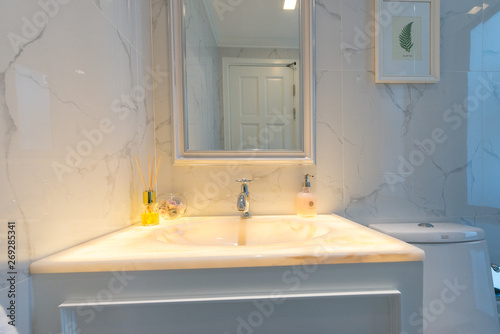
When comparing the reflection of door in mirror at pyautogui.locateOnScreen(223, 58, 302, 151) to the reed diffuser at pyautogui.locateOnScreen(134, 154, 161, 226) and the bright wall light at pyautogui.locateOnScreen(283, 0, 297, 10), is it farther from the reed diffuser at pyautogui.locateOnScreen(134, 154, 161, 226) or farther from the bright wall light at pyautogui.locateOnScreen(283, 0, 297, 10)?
the reed diffuser at pyautogui.locateOnScreen(134, 154, 161, 226)

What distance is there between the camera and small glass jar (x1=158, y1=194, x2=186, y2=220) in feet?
3.06

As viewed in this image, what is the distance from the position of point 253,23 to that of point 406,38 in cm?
65

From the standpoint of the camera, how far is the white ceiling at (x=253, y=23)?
3.40 ft

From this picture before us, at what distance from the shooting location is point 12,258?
1.46ft

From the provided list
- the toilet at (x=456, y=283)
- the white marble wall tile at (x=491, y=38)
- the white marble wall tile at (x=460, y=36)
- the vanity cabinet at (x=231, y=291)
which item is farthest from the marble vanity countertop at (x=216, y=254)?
the white marble wall tile at (x=491, y=38)

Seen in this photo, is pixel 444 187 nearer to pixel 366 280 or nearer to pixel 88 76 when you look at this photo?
pixel 366 280

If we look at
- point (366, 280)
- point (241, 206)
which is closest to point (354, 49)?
point (241, 206)

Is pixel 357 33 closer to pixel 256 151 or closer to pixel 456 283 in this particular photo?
pixel 256 151

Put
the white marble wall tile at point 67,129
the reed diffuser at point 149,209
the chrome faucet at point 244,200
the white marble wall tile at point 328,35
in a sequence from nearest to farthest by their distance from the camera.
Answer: the white marble wall tile at point 67,129 < the reed diffuser at point 149,209 < the chrome faucet at point 244,200 < the white marble wall tile at point 328,35

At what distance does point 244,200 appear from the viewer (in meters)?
0.96

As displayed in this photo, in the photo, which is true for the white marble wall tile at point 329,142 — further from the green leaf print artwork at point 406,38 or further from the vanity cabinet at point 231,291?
the vanity cabinet at point 231,291

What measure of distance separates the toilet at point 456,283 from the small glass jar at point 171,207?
0.78 metres

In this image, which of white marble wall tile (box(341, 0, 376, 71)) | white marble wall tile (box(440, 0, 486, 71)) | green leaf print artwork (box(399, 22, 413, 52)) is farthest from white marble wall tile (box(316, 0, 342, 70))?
white marble wall tile (box(440, 0, 486, 71))

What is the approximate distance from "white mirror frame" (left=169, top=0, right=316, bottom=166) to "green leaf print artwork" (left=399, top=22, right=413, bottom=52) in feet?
1.25
